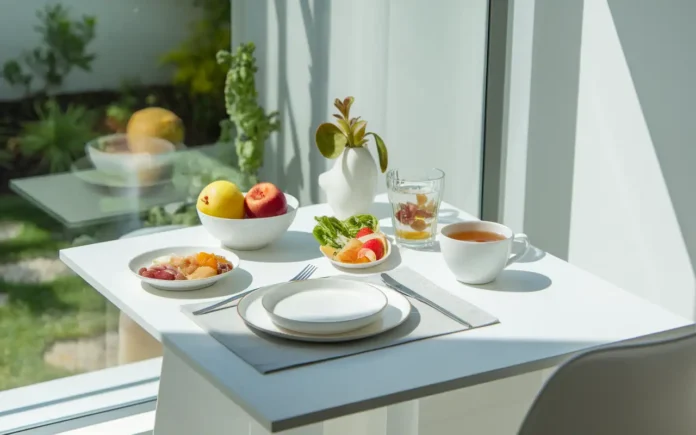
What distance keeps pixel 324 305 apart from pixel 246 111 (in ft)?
3.69

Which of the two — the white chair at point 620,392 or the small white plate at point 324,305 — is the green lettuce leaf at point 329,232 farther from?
the white chair at point 620,392

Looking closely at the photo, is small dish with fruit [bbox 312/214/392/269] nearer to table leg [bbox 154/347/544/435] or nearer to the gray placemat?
the gray placemat

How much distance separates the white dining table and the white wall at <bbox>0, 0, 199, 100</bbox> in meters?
0.59

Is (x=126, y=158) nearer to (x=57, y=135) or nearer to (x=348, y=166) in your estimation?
(x=57, y=135)

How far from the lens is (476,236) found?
1.80m

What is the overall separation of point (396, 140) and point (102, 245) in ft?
3.62

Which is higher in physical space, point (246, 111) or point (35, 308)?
point (246, 111)

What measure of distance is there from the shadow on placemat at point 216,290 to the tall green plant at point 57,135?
0.83m

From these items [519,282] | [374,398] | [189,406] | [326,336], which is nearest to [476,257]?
[519,282]

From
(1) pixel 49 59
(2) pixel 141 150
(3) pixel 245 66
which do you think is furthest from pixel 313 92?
(1) pixel 49 59

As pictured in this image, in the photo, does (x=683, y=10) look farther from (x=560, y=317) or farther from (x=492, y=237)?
(x=560, y=317)

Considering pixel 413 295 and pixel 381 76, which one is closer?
pixel 413 295

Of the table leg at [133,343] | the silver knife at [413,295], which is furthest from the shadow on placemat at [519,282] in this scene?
the table leg at [133,343]

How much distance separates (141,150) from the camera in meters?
2.55
